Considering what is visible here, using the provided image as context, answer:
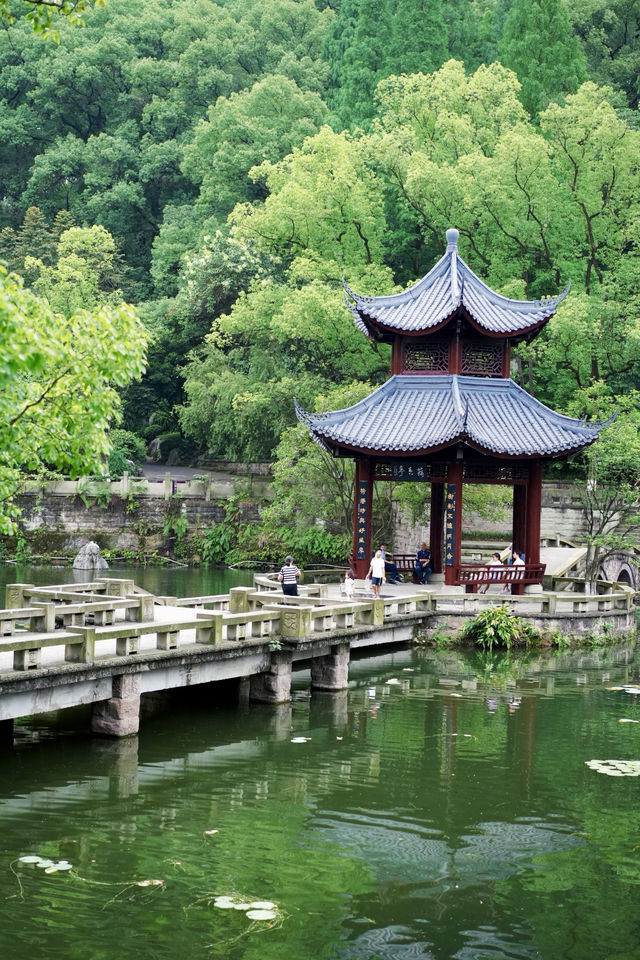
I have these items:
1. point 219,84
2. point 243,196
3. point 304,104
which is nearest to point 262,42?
point 219,84

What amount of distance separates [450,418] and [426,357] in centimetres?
279

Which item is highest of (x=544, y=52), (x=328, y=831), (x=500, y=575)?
(x=544, y=52)

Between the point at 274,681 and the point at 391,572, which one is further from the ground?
the point at 391,572

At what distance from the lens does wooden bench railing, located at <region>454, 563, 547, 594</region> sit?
28781 mm

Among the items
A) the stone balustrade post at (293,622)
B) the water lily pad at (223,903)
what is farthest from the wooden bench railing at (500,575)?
the water lily pad at (223,903)

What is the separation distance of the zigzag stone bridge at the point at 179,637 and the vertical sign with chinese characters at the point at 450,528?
3.44ft

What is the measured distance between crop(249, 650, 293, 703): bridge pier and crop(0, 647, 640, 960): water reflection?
0.34 m

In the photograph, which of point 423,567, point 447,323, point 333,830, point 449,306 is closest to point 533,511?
point 423,567

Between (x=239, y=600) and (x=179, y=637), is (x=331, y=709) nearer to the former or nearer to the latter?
(x=239, y=600)

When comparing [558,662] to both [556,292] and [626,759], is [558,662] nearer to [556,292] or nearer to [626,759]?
[626,759]

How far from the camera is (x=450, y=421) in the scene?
2895cm

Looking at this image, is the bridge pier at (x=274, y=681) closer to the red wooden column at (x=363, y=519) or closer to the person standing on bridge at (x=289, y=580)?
the person standing on bridge at (x=289, y=580)

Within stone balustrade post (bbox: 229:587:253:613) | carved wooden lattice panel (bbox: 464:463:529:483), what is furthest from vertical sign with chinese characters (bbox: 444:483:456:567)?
stone balustrade post (bbox: 229:587:253:613)

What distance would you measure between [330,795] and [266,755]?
2206 mm
